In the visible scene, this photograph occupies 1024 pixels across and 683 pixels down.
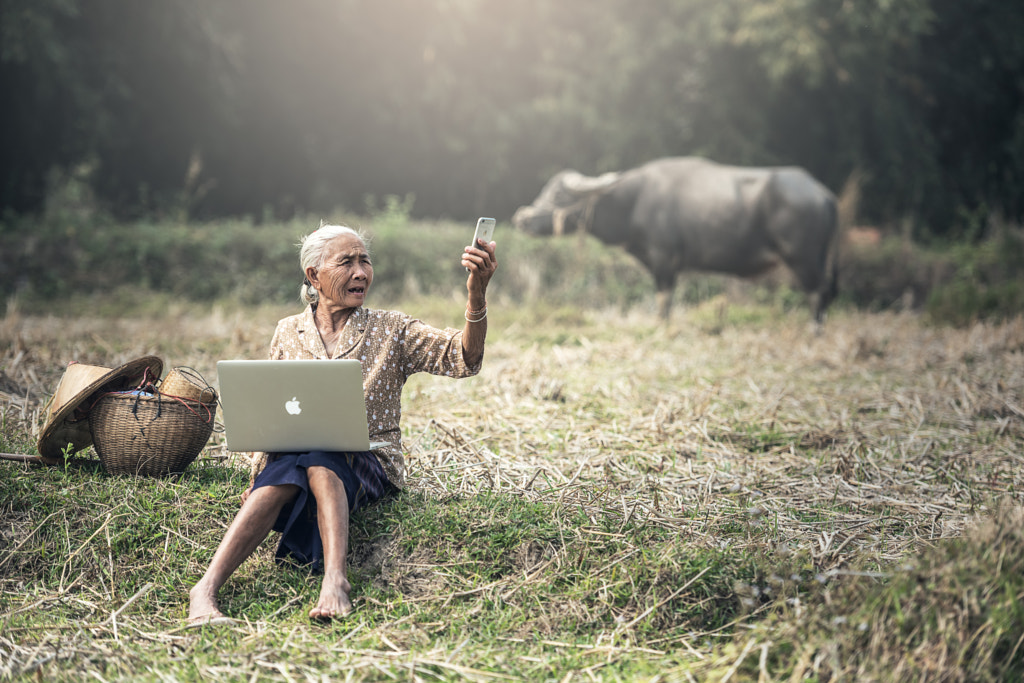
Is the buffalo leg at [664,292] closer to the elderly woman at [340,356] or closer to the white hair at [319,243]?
the elderly woman at [340,356]

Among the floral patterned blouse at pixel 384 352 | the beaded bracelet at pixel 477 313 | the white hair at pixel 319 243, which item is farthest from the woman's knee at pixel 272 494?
the beaded bracelet at pixel 477 313

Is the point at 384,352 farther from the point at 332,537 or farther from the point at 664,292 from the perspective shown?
the point at 664,292

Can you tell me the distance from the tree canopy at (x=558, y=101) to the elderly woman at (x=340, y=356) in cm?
1048

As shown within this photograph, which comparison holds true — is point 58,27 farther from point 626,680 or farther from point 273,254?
point 626,680

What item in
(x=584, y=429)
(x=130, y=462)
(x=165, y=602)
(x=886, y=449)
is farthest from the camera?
(x=584, y=429)

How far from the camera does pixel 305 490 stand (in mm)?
2605

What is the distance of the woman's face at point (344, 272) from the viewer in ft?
9.20

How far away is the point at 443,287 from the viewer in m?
9.38

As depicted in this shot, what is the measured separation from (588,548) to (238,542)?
41.5 inches

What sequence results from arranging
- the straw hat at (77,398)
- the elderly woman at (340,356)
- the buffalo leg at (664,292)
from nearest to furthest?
the elderly woman at (340,356), the straw hat at (77,398), the buffalo leg at (664,292)

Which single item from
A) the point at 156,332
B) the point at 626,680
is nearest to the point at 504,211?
the point at 156,332

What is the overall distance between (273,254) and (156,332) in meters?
3.49

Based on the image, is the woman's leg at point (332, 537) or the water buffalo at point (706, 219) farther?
the water buffalo at point (706, 219)

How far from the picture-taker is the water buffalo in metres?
7.77
